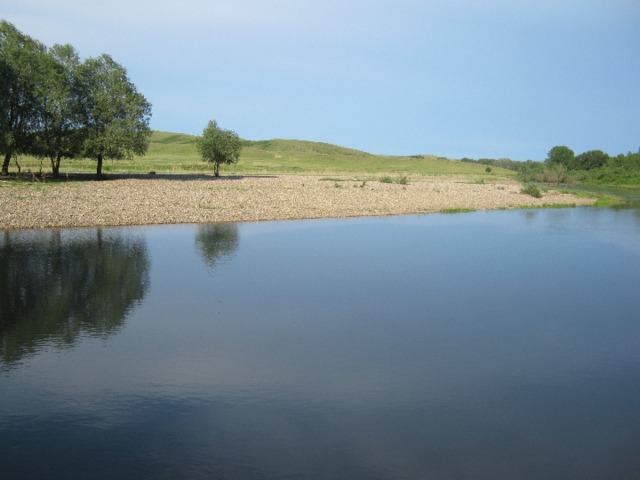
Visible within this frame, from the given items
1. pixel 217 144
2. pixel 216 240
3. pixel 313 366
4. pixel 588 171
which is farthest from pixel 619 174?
pixel 313 366

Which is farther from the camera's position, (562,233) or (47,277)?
(562,233)

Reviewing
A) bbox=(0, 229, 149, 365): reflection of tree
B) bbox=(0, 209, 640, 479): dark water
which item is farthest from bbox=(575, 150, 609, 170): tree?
bbox=(0, 229, 149, 365): reflection of tree

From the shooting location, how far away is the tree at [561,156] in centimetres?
15541

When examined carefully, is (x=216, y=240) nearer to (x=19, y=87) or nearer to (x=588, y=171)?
(x=19, y=87)

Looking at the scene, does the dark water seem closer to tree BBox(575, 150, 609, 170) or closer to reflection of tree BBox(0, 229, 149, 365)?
reflection of tree BBox(0, 229, 149, 365)

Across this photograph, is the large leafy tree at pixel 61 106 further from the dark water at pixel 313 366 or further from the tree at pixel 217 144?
the dark water at pixel 313 366

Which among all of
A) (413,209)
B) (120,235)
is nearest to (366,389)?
(120,235)

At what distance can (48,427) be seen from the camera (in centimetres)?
923

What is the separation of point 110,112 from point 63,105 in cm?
490

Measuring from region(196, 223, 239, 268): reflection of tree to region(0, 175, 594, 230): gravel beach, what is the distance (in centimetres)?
221

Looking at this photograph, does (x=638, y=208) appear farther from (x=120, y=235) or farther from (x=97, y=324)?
(x=97, y=324)

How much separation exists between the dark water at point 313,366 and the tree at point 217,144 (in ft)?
146

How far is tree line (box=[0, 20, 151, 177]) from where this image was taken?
46.8 metres

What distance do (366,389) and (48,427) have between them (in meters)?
5.42
